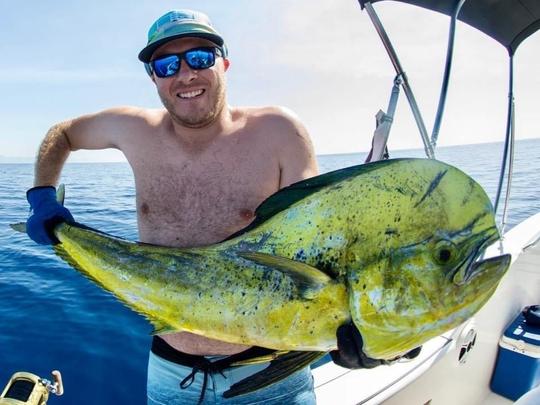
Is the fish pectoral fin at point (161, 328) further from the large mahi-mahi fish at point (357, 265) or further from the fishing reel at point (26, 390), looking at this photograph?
the fishing reel at point (26, 390)

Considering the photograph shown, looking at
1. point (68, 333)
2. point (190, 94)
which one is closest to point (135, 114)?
point (190, 94)

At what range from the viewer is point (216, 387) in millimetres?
1904

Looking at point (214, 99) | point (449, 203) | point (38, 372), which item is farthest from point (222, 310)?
point (38, 372)

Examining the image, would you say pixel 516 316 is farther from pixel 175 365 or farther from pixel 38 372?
pixel 38 372

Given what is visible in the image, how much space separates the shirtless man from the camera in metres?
1.91

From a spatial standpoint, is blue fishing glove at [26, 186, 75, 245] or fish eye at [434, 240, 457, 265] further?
blue fishing glove at [26, 186, 75, 245]

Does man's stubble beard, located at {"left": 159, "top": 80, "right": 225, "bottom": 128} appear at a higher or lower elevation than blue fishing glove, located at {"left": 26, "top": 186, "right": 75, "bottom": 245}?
higher

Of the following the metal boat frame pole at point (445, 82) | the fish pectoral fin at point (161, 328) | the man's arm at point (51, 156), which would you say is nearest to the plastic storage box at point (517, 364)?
the metal boat frame pole at point (445, 82)

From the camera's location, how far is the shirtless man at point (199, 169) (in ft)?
6.27

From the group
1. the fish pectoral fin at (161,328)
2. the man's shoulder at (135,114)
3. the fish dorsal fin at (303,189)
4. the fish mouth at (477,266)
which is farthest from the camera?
the man's shoulder at (135,114)

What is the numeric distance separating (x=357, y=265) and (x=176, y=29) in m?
1.40

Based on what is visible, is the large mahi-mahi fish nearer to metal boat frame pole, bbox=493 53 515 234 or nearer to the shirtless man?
the shirtless man

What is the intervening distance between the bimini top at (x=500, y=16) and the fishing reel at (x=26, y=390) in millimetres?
2725

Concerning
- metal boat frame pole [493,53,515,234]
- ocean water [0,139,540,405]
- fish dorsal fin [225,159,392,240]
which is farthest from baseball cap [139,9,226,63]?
ocean water [0,139,540,405]
